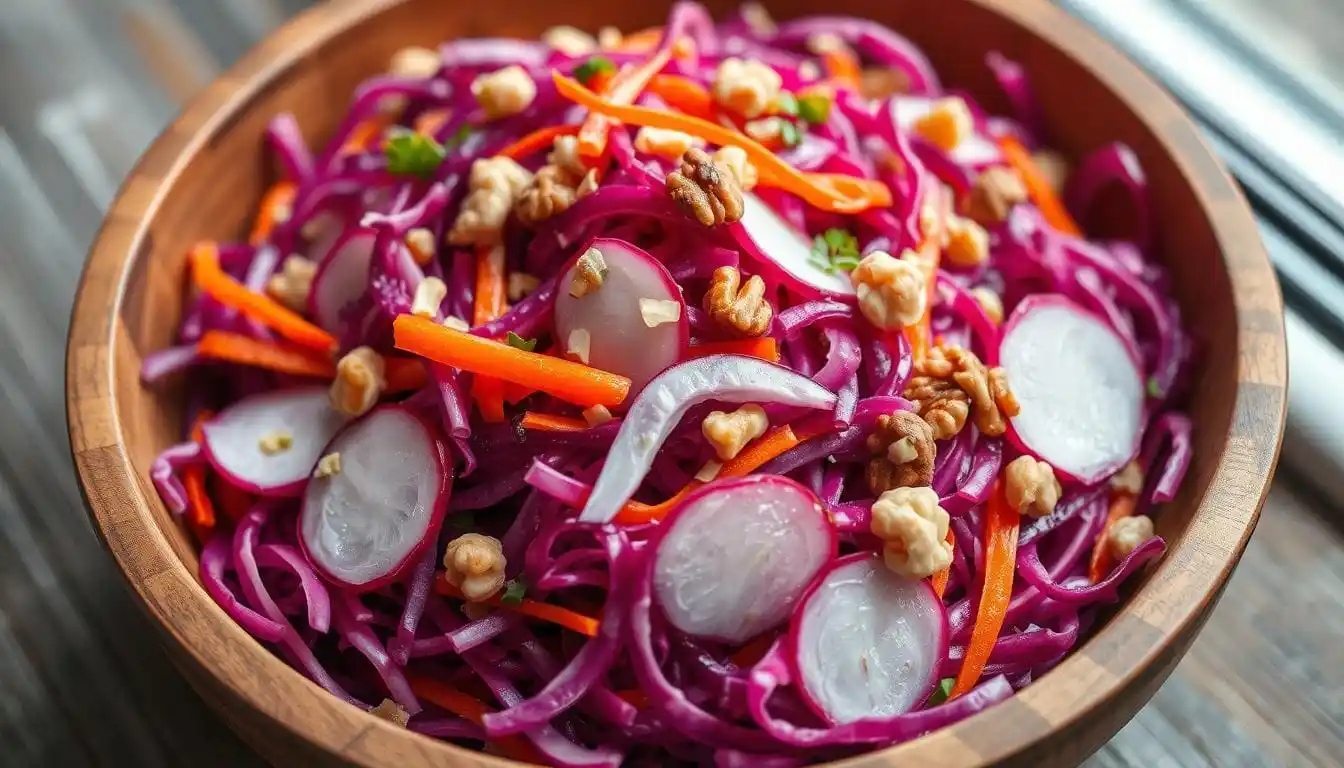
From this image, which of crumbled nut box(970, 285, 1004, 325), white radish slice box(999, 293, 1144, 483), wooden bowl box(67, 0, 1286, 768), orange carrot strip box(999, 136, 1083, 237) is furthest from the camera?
orange carrot strip box(999, 136, 1083, 237)

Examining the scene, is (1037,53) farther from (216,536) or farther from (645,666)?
(216,536)

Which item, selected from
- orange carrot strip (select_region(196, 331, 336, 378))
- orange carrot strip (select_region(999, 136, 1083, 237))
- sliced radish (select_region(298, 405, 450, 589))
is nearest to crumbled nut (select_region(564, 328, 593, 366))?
sliced radish (select_region(298, 405, 450, 589))

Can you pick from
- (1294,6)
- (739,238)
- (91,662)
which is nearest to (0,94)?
(91,662)

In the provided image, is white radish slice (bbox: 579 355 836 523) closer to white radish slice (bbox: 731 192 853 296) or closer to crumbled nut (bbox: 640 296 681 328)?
crumbled nut (bbox: 640 296 681 328)

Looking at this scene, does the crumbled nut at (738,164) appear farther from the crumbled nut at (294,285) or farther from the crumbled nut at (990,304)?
the crumbled nut at (294,285)

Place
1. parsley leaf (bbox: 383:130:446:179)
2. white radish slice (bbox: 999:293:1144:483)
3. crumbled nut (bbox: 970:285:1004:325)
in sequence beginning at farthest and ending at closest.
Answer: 1. parsley leaf (bbox: 383:130:446:179)
2. crumbled nut (bbox: 970:285:1004:325)
3. white radish slice (bbox: 999:293:1144:483)

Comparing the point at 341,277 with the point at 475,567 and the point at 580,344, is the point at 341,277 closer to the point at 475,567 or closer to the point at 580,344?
the point at 580,344
